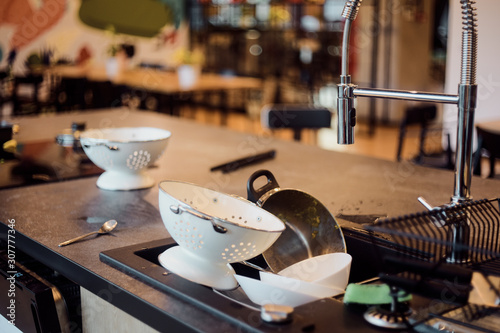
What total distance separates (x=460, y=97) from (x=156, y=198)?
0.86 m

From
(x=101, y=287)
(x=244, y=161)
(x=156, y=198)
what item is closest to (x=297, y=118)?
(x=244, y=161)

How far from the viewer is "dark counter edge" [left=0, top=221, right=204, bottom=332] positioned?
93cm

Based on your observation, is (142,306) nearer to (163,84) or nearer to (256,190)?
(256,190)

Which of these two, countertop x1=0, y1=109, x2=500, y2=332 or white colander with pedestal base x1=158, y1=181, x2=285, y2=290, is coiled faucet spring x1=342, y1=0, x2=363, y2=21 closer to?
white colander with pedestal base x1=158, y1=181, x2=285, y2=290

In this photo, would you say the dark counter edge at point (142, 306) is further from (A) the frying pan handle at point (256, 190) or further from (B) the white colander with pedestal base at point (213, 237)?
(A) the frying pan handle at point (256, 190)

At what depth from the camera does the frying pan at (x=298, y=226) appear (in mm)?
1227

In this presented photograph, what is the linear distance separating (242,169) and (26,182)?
626mm

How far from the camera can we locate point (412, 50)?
25.7ft

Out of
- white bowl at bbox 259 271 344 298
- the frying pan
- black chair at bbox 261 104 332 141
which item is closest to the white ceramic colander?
the frying pan

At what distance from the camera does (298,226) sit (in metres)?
1.25

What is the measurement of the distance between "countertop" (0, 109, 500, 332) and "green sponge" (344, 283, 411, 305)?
0.14ft

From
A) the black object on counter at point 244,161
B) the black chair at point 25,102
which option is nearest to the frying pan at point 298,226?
the black object on counter at point 244,161

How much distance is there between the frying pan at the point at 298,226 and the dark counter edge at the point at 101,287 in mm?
312

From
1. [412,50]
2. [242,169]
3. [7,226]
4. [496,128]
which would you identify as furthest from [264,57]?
[7,226]
